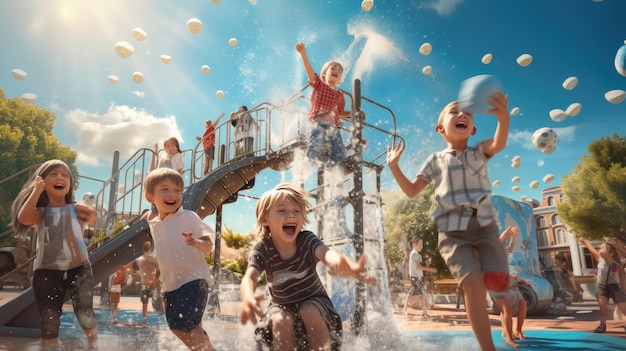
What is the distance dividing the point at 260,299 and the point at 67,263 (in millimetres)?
2431

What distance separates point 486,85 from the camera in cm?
266

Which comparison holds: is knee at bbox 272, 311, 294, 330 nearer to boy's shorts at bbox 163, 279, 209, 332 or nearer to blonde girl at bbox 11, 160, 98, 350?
boy's shorts at bbox 163, 279, 209, 332

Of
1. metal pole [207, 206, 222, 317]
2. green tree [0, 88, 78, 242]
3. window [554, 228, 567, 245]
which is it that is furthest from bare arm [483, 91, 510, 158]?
window [554, 228, 567, 245]

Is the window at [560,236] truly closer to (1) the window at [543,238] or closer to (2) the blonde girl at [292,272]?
(1) the window at [543,238]

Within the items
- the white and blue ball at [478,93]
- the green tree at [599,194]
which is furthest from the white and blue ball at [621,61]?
the green tree at [599,194]

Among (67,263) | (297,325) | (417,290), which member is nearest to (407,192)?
(297,325)

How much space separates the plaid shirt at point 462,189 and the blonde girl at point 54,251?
283cm

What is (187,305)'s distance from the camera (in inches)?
108

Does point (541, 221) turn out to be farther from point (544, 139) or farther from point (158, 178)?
point (158, 178)

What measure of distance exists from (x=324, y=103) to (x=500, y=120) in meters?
4.32

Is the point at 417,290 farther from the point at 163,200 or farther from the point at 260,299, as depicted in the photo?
the point at 260,299

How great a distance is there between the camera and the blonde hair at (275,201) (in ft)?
7.68

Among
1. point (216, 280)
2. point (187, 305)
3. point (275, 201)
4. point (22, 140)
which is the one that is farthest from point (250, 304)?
point (22, 140)

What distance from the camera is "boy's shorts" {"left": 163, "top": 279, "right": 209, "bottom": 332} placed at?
272cm
